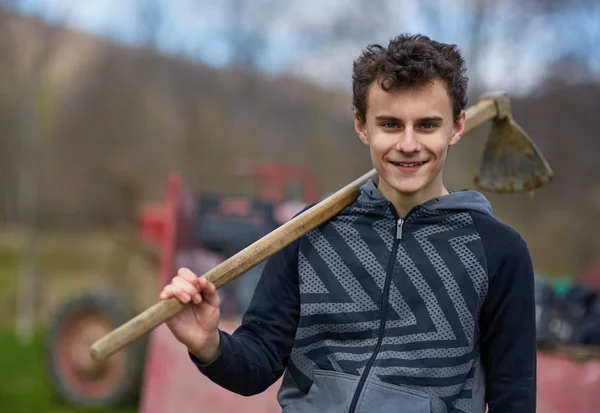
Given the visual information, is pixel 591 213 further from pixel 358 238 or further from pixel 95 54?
pixel 358 238

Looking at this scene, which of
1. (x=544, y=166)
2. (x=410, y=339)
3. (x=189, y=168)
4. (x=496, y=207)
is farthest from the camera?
(x=189, y=168)

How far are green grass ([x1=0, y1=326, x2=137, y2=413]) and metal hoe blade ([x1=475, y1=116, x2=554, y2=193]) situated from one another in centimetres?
432

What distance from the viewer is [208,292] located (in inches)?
68.4

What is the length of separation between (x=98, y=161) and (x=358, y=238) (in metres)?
11.9

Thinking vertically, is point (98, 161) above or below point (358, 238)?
above

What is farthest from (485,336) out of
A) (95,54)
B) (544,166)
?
(95,54)

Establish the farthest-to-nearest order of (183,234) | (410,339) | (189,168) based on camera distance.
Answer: (189,168) < (183,234) < (410,339)

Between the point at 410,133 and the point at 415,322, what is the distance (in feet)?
1.34

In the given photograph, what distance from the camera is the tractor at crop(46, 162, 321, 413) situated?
14.5 ft

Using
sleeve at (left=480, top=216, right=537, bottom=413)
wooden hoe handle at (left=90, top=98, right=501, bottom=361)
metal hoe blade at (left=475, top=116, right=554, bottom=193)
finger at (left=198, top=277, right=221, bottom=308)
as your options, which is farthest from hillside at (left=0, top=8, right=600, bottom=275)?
finger at (left=198, top=277, right=221, bottom=308)

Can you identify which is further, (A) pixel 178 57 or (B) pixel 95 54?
(A) pixel 178 57

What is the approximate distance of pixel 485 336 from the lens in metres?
1.74

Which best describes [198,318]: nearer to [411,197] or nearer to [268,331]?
[268,331]

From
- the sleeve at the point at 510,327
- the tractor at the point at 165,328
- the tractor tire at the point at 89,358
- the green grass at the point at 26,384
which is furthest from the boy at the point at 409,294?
the green grass at the point at 26,384
